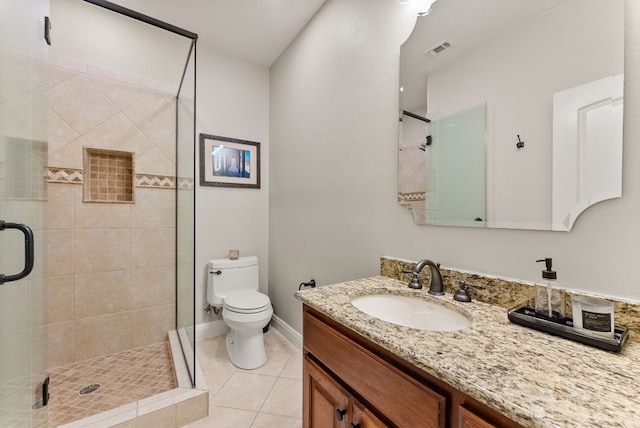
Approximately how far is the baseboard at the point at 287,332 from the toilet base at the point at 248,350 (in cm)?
29

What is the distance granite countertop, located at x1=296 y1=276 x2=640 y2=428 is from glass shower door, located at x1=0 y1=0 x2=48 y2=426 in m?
1.17

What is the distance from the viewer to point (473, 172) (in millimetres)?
1107

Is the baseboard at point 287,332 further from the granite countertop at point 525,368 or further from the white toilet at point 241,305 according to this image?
the granite countertop at point 525,368

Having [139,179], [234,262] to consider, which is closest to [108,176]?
[139,179]

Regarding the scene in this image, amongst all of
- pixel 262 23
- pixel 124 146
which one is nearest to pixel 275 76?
pixel 262 23

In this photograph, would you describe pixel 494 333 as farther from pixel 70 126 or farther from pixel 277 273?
pixel 70 126

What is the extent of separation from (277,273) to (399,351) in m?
2.01

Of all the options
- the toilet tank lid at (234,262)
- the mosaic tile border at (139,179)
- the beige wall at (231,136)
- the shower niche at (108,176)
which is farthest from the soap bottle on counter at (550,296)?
the shower niche at (108,176)

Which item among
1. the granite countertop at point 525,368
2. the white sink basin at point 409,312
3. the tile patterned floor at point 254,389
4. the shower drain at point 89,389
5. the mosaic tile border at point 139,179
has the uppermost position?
the mosaic tile border at point 139,179

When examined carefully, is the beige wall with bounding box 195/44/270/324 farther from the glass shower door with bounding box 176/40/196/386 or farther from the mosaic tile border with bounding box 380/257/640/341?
the mosaic tile border with bounding box 380/257/640/341

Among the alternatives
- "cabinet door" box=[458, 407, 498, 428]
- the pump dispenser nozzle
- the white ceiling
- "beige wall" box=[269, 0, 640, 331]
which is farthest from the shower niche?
the pump dispenser nozzle

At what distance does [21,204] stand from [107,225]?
1133 millimetres

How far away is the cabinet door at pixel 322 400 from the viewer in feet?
2.86

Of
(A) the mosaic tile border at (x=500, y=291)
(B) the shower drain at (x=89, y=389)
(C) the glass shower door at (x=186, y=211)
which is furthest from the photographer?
(C) the glass shower door at (x=186, y=211)
